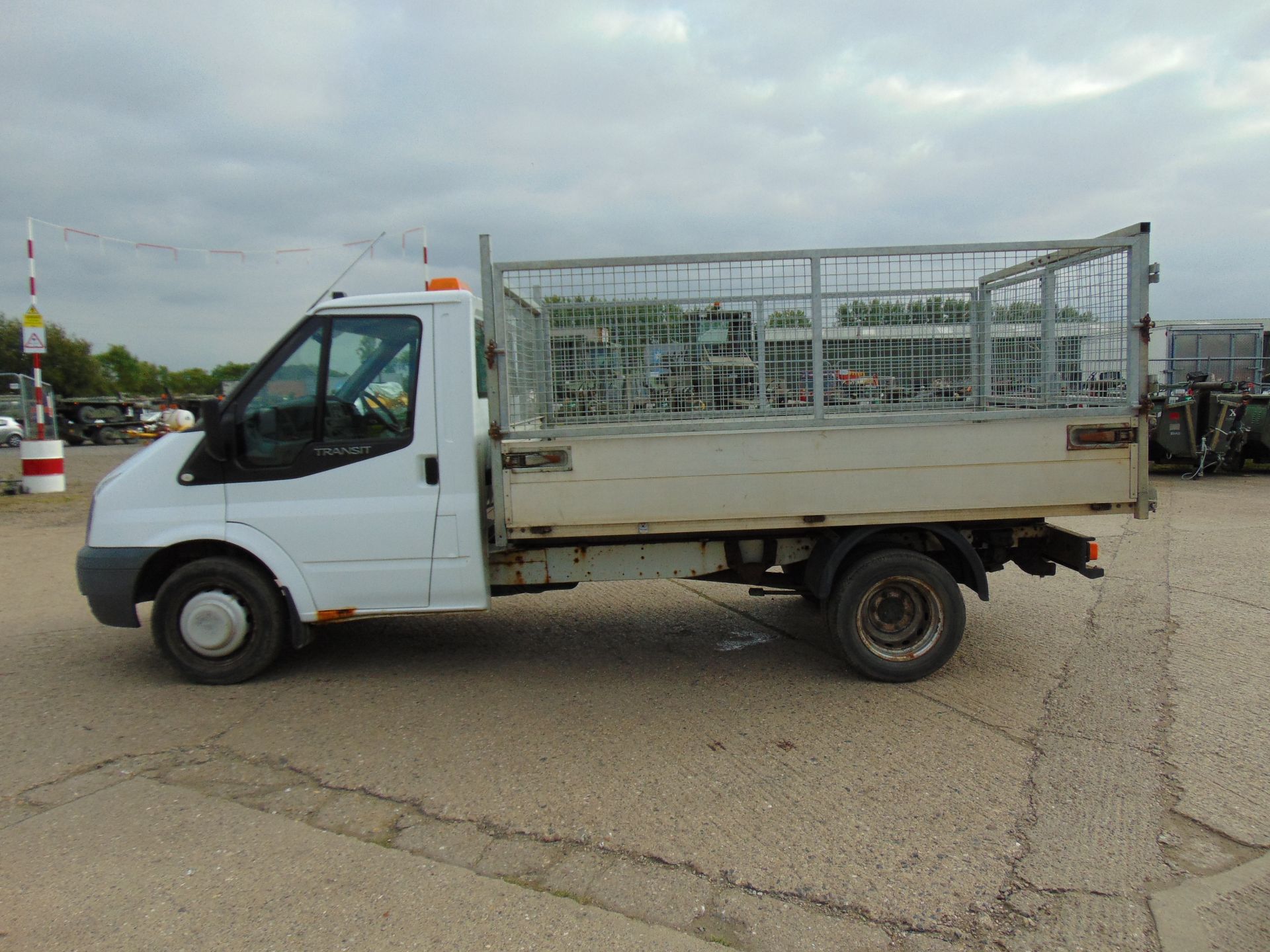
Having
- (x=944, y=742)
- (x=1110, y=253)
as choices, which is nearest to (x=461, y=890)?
(x=944, y=742)

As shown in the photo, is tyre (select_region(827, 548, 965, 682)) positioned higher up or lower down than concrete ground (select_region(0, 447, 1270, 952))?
higher up

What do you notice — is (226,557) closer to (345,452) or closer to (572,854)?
(345,452)

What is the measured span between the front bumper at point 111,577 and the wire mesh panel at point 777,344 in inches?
91.1

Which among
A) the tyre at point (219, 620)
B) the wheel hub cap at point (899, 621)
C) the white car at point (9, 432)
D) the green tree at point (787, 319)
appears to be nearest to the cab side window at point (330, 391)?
the tyre at point (219, 620)

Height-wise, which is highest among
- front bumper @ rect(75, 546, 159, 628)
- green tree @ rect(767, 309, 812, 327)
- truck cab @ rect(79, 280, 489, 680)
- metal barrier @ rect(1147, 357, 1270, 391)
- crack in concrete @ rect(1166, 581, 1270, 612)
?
metal barrier @ rect(1147, 357, 1270, 391)

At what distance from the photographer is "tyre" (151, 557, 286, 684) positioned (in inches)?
191

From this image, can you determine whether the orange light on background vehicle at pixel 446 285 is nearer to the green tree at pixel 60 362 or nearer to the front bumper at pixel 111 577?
the front bumper at pixel 111 577

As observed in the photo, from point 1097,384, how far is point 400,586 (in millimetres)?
4235

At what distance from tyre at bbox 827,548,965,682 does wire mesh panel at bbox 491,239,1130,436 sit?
34.9 inches

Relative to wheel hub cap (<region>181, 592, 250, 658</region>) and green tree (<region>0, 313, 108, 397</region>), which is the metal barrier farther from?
green tree (<region>0, 313, 108, 397</region>)

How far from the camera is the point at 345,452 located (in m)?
4.73

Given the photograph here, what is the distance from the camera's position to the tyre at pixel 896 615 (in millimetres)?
4852

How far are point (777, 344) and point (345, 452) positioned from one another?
8.27ft

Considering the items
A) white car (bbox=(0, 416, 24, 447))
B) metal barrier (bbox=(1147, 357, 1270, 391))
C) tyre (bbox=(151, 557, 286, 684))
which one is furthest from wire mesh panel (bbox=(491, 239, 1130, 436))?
white car (bbox=(0, 416, 24, 447))
